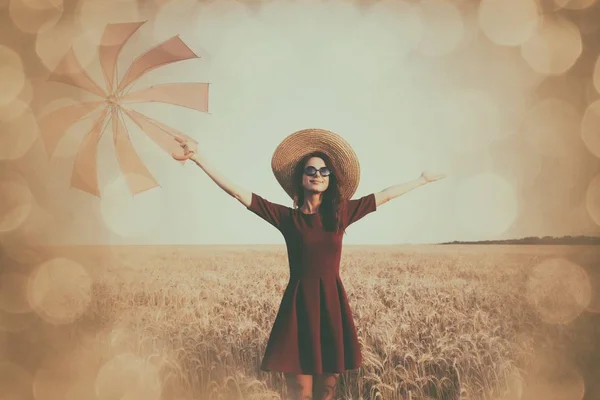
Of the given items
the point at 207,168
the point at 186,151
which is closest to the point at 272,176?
the point at 207,168

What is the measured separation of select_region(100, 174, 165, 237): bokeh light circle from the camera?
3.16 m

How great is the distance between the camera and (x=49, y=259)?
3.25m

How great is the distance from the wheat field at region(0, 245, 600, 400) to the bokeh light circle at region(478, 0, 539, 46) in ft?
4.41

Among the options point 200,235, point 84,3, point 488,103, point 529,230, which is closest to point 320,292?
point 200,235

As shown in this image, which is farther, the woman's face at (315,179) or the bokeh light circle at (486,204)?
the bokeh light circle at (486,204)

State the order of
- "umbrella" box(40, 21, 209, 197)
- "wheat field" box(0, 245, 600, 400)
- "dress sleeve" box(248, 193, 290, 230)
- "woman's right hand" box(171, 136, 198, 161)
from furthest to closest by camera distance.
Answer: "umbrella" box(40, 21, 209, 197), "wheat field" box(0, 245, 600, 400), "dress sleeve" box(248, 193, 290, 230), "woman's right hand" box(171, 136, 198, 161)

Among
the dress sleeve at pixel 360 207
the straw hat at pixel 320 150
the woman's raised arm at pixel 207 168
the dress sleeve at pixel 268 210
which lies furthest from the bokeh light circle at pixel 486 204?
the woman's raised arm at pixel 207 168

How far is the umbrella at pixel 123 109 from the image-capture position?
3.16 m

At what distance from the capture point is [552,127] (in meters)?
3.23

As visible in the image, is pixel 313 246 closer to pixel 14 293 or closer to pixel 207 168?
pixel 207 168

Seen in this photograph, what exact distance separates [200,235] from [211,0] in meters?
1.51

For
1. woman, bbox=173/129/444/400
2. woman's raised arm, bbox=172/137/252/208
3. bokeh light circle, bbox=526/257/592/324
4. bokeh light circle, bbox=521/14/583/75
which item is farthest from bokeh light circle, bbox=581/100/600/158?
woman's raised arm, bbox=172/137/252/208

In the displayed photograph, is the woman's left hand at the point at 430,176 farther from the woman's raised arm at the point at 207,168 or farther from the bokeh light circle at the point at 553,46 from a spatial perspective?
the woman's raised arm at the point at 207,168

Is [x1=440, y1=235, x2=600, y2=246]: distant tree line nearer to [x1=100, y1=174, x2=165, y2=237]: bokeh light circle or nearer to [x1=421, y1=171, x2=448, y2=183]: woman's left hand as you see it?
[x1=421, y1=171, x2=448, y2=183]: woman's left hand
